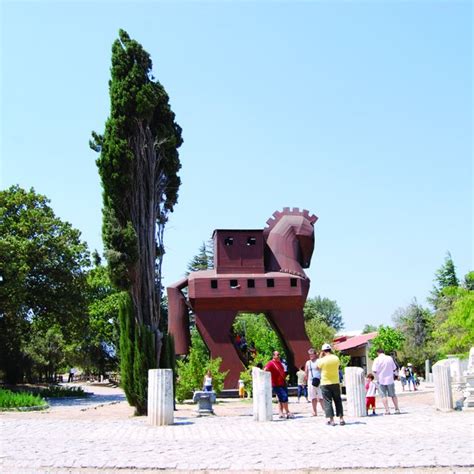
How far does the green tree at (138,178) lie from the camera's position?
52.6 feet

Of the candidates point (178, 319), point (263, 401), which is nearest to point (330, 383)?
point (263, 401)

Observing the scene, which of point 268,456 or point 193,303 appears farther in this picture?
point 193,303

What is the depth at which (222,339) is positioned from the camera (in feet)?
79.0

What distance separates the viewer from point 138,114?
17.2m

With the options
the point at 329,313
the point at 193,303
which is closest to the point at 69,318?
the point at 193,303

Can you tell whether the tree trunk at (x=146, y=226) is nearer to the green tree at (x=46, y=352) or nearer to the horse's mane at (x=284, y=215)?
the horse's mane at (x=284, y=215)

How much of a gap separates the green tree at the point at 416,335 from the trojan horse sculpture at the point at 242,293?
27.0 m

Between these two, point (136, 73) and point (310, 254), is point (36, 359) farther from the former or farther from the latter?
point (136, 73)

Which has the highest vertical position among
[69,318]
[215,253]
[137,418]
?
[215,253]

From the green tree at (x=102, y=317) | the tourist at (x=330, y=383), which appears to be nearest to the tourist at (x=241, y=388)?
the tourist at (x=330, y=383)

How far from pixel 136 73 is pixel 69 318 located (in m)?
16.8

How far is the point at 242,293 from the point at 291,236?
139 inches

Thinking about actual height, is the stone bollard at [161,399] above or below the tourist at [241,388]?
above

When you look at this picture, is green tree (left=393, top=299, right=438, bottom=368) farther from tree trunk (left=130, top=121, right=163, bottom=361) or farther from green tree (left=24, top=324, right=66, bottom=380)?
tree trunk (left=130, top=121, right=163, bottom=361)
